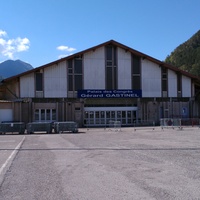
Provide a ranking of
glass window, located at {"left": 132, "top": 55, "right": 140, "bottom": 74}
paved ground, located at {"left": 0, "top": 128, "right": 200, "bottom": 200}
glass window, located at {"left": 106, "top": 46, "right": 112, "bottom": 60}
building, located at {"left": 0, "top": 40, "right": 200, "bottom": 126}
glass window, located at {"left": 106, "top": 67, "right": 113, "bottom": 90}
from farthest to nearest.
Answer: glass window, located at {"left": 132, "top": 55, "right": 140, "bottom": 74}, glass window, located at {"left": 106, "top": 46, "right": 112, "bottom": 60}, glass window, located at {"left": 106, "top": 67, "right": 113, "bottom": 90}, building, located at {"left": 0, "top": 40, "right": 200, "bottom": 126}, paved ground, located at {"left": 0, "top": 128, "right": 200, "bottom": 200}

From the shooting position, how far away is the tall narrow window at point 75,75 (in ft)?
143

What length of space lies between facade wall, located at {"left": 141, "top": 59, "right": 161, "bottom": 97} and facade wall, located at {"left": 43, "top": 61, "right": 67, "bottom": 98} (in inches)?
402

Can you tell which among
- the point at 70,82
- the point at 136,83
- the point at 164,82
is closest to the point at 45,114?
the point at 70,82

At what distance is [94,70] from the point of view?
44.3m

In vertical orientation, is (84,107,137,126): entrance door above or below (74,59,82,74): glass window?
below

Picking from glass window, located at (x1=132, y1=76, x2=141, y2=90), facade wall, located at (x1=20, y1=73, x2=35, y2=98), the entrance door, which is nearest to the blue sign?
glass window, located at (x1=132, y1=76, x2=141, y2=90)

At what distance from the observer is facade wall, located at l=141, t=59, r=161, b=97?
4556 centimetres

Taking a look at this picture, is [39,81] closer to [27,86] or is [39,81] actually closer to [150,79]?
[27,86]

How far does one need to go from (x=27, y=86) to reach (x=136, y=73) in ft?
45.7

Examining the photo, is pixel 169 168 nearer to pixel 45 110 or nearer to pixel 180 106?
pixel 45 110

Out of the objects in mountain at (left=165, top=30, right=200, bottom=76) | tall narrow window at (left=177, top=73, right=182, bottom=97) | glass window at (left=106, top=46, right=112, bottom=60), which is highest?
mountain at (left=165, top=30, right=200, bottom=76)

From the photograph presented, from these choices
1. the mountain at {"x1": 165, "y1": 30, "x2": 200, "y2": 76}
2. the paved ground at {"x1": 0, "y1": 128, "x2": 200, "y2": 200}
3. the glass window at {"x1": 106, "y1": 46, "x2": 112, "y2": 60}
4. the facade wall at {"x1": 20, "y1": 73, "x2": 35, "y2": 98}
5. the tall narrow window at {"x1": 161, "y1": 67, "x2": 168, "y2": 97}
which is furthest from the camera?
the mountain at {"x1": 165, "y1": 30, "x2": 200, "y2": 76}

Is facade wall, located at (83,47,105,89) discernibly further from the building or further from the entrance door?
the entrance door

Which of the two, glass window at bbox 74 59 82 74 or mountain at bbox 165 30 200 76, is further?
mountain at bbox 165 30 200 76
